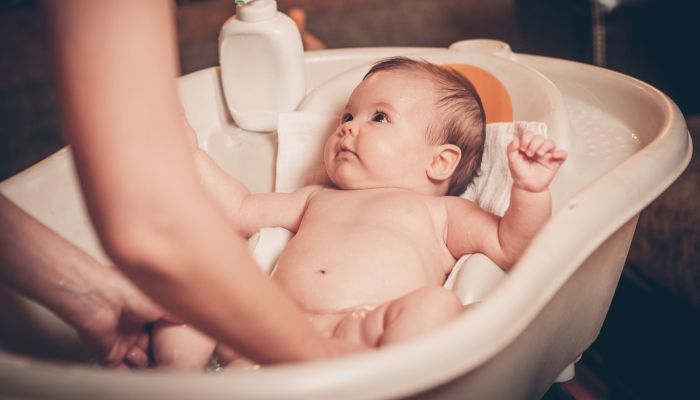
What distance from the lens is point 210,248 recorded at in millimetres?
282

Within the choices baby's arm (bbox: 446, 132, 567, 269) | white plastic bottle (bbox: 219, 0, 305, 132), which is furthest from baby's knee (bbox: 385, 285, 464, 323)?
white plastic bottle (bbox: 219, 0, 305, 132)

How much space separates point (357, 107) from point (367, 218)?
0.18 metres

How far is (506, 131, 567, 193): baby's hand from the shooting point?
23.3 inches

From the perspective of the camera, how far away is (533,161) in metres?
0.61

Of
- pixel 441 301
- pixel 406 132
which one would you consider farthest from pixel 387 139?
pixel 441 301

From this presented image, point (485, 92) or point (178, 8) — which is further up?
point (485, 92)

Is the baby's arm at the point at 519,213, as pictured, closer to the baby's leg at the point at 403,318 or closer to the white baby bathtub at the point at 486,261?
the white baby bathtub at the point at 486,261

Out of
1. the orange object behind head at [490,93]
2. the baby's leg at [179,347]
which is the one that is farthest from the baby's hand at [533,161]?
the baby's leg at [179,347]

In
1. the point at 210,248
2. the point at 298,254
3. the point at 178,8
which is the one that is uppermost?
the point at 210,248

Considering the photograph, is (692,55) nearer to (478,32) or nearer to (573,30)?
(573,30)

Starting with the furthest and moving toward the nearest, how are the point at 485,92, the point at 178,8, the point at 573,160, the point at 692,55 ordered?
the point at 178,8, the point at 692,55, the point at 485,92, the point at 573,160

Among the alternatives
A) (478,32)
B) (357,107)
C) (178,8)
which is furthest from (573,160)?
(178,8)

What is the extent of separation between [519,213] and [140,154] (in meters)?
0.46

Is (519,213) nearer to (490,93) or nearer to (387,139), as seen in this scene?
(387,139)
